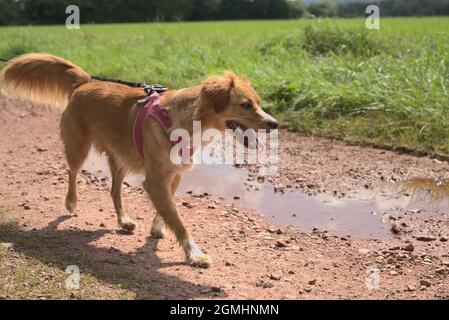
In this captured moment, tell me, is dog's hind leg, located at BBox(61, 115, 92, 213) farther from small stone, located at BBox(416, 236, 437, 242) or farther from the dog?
small stone, located at BBox(416, 236, 437, 242)

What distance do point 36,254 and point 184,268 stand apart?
1.23m

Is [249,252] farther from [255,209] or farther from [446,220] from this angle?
[446,220]

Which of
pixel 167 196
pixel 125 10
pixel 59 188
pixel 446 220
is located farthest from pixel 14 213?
pixel 125 10

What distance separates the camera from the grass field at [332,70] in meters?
8.66

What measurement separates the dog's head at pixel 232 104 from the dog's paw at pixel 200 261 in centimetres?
110

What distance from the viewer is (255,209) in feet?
20.5

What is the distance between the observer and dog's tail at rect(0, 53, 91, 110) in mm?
6156

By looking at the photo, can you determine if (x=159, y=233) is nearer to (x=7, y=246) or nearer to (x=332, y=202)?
(x=7, y=246)

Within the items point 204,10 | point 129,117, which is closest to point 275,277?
point 129,117

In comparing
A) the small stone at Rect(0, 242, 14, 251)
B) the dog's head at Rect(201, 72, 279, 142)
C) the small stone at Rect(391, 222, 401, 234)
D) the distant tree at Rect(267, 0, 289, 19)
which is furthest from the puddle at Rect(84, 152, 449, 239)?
the distant tree at Rect(267, 0, 289, 19)

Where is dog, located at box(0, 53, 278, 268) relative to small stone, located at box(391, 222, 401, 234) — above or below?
above

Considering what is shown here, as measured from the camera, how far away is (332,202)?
6.41 m

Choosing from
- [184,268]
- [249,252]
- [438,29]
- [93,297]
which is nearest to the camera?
[93,297]

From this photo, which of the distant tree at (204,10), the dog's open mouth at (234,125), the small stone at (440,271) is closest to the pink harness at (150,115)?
the dog's open mouth at (234,125)
